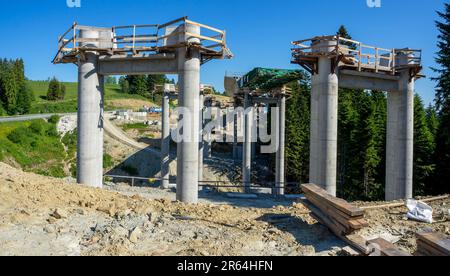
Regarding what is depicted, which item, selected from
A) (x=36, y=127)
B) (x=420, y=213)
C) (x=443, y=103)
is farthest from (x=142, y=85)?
(x=420, y=213)

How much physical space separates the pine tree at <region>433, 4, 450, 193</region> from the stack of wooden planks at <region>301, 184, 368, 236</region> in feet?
69.4

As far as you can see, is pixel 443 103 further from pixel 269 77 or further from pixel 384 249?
pixel 384 249

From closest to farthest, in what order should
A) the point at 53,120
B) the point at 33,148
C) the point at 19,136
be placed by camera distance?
1. the point at 19,136
2. the point at 33,148
3. the point at 53,120

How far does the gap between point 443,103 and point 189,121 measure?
2386 cm

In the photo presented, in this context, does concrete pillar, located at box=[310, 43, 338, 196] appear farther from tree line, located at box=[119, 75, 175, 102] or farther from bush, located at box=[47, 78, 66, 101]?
tree line, located at box=[119, 75, 175, 102]

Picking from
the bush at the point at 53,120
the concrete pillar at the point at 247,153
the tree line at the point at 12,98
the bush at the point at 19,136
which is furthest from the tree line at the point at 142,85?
the concrete pillar at the point at 247,153

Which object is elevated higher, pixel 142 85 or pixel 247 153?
pixel 142 85

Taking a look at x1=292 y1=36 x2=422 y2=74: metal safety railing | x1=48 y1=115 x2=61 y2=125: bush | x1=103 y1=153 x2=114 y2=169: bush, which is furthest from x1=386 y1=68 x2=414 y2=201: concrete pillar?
x1=48 y1=115 x2=61 y2=125: bush

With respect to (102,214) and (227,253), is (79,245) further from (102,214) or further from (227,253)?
(227,253)

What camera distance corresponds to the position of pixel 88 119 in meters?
17.5

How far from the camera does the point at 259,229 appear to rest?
9.99 meters

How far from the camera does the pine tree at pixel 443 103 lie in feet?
86.9

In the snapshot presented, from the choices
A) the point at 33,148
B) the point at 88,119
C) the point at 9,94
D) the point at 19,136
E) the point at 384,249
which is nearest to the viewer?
the point at 384,249

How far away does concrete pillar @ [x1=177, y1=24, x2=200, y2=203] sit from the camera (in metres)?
16.3
